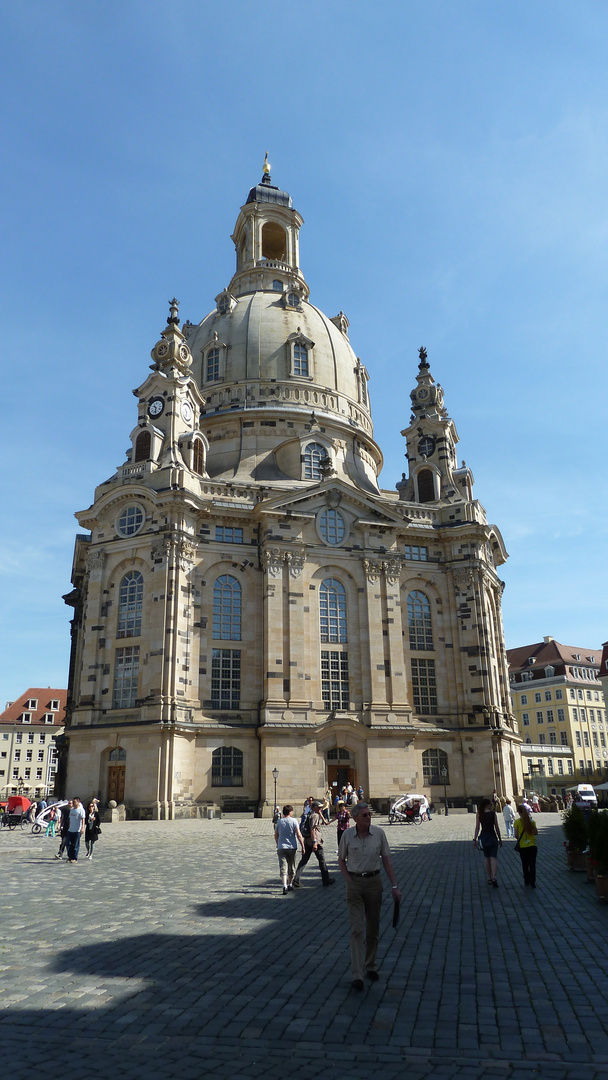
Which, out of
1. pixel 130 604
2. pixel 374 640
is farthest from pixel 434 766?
pixel 130 604

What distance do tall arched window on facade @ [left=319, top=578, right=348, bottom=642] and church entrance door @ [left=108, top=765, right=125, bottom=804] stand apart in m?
14.6

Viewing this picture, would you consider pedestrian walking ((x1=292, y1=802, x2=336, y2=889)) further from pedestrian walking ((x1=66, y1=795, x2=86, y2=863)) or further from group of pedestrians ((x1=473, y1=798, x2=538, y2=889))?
pedestrian walking ((x1=66, y1=795, x2=86, y2=863))

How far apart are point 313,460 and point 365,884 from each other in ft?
154

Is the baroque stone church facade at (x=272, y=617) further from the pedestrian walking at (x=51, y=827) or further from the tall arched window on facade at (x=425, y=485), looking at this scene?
the pedestrian walking at (x=51, y=827)

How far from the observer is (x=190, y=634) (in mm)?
46969

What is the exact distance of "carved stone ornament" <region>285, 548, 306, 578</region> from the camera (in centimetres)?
4938

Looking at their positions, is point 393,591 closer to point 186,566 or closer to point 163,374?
point 186,566

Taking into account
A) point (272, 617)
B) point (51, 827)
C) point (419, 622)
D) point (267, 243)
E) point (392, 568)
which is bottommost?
point (51, 827)

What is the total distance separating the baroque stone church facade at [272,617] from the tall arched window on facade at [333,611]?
0.11 metres

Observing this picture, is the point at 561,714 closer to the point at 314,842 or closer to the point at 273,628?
the point at 273,628

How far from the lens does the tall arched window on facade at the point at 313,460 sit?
182 feet

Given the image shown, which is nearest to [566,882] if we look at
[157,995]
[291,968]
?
[291,968]

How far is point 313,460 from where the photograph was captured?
183 feet

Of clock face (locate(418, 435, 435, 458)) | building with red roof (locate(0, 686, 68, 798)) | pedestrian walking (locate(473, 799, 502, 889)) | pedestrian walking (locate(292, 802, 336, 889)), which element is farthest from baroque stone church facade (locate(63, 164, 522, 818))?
building with red roof (locate(0, 686, 68, 798))
